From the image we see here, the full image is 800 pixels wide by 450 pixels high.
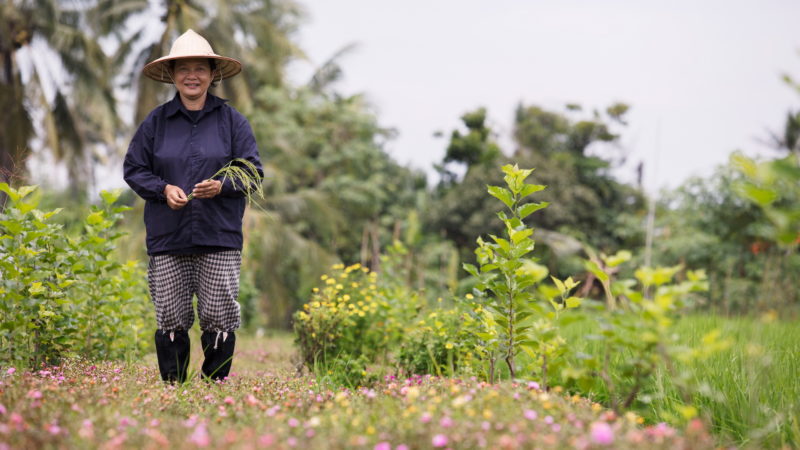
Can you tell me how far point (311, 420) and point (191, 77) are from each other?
197cm

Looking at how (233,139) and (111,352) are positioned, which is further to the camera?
(111,352)

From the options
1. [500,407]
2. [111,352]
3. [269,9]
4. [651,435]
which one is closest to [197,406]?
[500,407]

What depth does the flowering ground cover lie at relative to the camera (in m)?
1.55

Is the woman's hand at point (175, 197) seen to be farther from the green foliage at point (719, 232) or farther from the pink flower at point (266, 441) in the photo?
the green foliage at point (719, 232)

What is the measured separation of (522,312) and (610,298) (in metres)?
0.42

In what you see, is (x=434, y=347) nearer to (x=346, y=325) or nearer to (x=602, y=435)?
(x=346, y=325)

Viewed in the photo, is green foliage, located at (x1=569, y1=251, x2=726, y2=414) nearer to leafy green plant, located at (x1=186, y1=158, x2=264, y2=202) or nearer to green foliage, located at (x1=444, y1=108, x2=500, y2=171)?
leafy green plant, located at (x1=186, y1=158, x2=264, y2=202)

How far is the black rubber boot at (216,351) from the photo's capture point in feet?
9.96

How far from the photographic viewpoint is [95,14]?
14.2 meters

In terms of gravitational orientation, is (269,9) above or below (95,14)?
above

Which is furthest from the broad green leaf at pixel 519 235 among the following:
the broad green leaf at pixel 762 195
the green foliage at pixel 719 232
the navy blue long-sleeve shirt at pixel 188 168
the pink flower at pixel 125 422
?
the green foliage at pixel 719 232

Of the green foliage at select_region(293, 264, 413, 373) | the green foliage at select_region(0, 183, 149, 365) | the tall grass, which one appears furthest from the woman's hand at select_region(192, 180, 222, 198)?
the tall grass

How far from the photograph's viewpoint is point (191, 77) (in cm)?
303

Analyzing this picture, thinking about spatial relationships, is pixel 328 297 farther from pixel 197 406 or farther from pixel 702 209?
pixel 702 209
